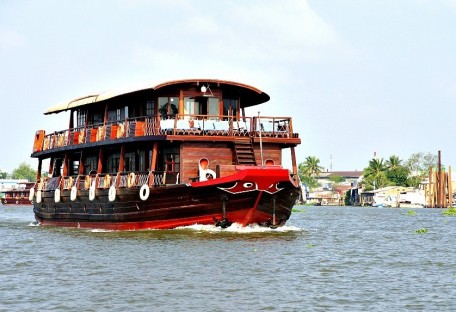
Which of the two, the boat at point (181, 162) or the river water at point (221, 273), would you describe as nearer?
the river water at point (221, 273)

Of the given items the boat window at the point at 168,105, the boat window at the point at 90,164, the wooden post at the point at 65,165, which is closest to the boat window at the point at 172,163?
the boat window at the point at 168,105

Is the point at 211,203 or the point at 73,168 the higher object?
the point at 73,168

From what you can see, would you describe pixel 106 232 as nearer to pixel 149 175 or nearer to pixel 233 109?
pixel 149 175

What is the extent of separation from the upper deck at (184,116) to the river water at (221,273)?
11.6 feet

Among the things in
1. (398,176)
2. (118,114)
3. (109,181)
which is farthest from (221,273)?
(398,176)

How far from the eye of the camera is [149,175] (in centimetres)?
2875

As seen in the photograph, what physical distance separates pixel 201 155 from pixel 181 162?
2.57 ft

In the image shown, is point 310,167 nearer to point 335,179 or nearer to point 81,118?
point 335,179

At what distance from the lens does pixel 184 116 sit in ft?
98.9

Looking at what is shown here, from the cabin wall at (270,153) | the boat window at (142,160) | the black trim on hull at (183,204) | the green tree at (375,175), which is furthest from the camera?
the green tree at (375,175)

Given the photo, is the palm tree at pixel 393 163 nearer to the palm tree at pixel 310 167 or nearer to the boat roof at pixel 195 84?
the palm tree at pixel 310 167

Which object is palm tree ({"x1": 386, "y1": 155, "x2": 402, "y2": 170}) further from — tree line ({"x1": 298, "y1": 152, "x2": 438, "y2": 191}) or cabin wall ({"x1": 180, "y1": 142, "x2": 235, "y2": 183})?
cabin wall ({"x1": 180, "y1": 142, "x2": 235, "y2": 183})

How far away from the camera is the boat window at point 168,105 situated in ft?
102

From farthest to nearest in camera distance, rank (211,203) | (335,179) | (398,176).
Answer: (335,179) < (398,176) < (211,203)
